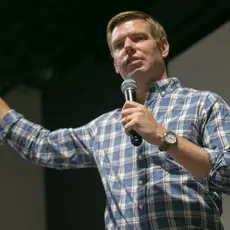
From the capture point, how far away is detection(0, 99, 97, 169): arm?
1.46m

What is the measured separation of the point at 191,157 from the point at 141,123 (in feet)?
0.44

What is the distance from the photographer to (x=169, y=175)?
1184 millimetres

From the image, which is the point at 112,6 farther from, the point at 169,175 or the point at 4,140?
the point at 169,175

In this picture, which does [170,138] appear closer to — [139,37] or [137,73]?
[137,73]

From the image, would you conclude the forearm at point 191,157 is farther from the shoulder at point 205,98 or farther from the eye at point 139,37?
the eye at point 139,37

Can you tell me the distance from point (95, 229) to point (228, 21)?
1394 millimetres

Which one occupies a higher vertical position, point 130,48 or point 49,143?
point 130,48

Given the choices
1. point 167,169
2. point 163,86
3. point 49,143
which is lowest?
point 167,169

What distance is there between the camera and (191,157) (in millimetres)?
1068

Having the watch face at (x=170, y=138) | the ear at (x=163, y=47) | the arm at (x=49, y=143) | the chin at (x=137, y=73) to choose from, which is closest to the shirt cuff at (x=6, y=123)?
the arm at (x=49, y=143)

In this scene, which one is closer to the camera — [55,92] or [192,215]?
[192,215]

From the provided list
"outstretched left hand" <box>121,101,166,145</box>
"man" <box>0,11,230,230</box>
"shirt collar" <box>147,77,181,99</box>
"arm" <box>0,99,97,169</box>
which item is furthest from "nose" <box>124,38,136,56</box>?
"outstretched left hand" <box>121,101,166,145</box>

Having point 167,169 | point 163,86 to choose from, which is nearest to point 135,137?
point 167,169

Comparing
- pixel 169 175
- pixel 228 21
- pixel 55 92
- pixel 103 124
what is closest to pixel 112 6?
pixel 228 21
